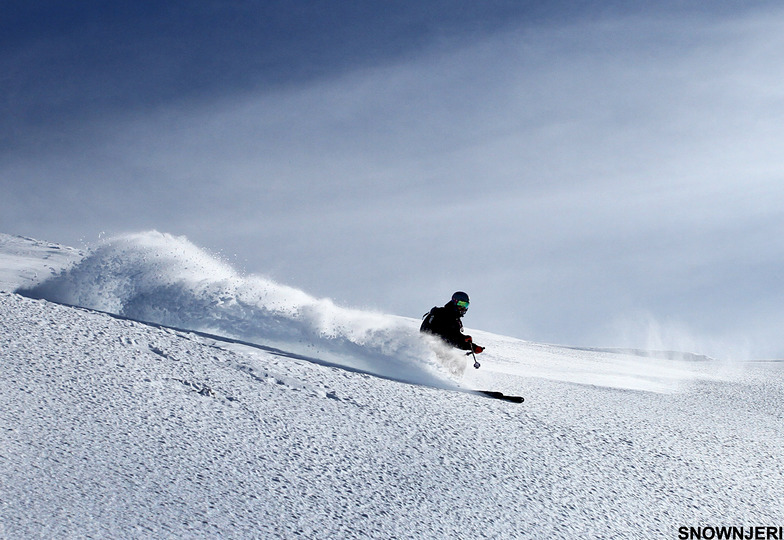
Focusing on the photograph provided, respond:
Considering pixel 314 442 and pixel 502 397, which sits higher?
pixel 502 397

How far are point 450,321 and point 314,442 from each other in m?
4.80

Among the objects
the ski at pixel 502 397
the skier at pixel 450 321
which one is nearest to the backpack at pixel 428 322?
the skier at pixel 450 321

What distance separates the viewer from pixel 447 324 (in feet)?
31.0

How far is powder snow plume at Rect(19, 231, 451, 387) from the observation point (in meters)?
9.07

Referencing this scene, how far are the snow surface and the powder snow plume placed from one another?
5 cm

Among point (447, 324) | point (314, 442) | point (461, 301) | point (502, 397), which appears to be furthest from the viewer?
point (461, 301)

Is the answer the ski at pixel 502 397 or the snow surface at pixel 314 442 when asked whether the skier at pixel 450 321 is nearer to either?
the snow surface at pixel 314 442

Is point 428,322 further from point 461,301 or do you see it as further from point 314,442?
point 314,442

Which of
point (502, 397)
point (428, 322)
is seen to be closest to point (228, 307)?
point (428, 322)

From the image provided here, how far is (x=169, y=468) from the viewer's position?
4074 mm

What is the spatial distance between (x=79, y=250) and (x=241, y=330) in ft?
52.1

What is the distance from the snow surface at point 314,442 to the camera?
3750 mm

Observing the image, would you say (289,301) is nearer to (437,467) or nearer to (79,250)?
(437,467)

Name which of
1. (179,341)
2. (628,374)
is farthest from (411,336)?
(628,374)
